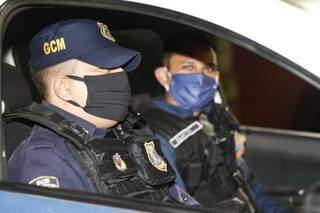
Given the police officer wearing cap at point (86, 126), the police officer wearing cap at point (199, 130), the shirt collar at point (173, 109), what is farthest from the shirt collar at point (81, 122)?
A: the shirt collar at point (173, 109)

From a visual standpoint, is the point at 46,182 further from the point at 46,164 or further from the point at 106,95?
the point at 106,95

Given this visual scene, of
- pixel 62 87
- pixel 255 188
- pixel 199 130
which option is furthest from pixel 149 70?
pixel 62 87

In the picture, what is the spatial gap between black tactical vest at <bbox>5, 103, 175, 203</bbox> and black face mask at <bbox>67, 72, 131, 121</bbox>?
90mm

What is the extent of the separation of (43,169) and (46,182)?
7 centimetres

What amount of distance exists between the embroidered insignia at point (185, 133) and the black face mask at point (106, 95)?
0.73 metres

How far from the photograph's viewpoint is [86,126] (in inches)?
95.7

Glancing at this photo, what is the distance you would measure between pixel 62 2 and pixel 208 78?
4.07 feet

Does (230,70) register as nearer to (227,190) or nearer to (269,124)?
(269,124)

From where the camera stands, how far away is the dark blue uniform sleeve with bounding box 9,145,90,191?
7.17 feet

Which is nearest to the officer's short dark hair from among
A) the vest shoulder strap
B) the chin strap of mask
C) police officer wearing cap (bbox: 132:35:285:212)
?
police officer wearing cap (bbox: 132:35:285:212)

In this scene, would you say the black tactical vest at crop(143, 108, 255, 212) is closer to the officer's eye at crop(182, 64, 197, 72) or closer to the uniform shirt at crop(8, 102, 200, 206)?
the officer's eye at crop(182, 64, 197, 72)

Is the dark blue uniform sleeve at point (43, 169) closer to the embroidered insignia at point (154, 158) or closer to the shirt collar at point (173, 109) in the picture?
the embroidered insignia at point (154, 158)

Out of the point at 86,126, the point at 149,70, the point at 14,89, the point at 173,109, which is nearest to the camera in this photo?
the point at 86,126

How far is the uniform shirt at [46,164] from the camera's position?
2199 millimetres
